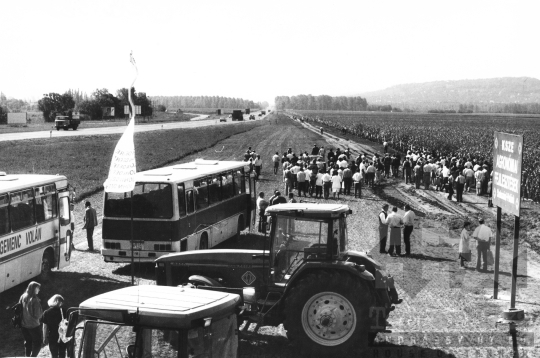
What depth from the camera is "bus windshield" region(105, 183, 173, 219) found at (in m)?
16.8

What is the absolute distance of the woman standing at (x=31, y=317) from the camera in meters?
10.1

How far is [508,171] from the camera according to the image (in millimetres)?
14008

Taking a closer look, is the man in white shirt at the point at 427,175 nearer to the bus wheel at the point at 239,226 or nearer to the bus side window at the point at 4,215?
the bus wheel at the point at 239,226

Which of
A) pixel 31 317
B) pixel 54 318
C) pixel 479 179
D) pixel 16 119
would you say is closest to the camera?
pixel 54 318

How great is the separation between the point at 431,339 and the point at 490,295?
3828 mm

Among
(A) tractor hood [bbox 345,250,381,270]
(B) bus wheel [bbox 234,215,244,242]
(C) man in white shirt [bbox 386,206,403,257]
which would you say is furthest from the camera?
(B) bus wheel [bbox 234,215,244,242]

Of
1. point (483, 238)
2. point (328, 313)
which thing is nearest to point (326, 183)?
point (483, 238)

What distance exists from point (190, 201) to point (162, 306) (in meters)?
11.7

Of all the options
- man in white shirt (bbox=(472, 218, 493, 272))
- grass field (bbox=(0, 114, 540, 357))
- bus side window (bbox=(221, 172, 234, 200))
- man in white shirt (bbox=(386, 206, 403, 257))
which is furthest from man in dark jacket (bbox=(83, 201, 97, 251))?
man in white shirt (bbox=(472, 218, 493, 272))

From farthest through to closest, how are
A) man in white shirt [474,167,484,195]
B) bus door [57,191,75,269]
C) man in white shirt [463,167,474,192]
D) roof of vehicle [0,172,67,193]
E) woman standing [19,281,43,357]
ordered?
man in white shirt [463,167,474,192] < man in white shirt [474,167,484,195] < bus door [57,191,75,269] < roof of vehicle [0,172,67,193] < woman standing [19,281,43,357]

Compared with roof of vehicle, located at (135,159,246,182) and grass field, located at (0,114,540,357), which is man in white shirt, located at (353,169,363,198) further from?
roof of vehicle, located at (135,159,246,182)

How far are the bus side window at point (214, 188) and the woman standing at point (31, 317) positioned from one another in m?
9.41

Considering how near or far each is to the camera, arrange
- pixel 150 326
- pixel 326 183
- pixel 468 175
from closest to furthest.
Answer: pixel 150 326
pixel 326 183
pixel 468 175

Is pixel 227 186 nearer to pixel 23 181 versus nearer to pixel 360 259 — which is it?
pixel 23 181
